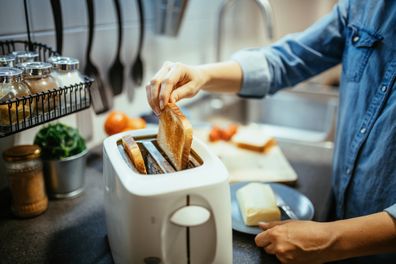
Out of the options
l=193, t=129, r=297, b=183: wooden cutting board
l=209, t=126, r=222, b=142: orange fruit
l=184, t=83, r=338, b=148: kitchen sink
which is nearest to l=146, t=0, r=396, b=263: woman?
l=193, t=129, r=297, b=183: wooden cutting board

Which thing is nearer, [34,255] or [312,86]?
[34,255]

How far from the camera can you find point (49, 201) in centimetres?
85

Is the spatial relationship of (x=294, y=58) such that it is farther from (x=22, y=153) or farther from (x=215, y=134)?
(x=22, y=153)

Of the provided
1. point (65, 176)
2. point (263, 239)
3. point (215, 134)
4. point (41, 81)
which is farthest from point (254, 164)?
point (41, 81)

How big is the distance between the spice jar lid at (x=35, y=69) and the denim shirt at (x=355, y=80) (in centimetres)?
50

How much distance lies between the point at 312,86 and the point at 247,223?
61.1 inches

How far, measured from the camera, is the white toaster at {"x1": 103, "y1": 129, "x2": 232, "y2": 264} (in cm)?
51

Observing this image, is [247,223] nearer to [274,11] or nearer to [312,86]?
[312,86]

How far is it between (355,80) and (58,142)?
70 cm

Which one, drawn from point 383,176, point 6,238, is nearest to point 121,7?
point 6,238

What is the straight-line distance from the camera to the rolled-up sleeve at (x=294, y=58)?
3.16 feet

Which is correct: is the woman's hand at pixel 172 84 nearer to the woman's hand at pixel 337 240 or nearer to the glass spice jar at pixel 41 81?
the glass spice jar at pixel 41 81

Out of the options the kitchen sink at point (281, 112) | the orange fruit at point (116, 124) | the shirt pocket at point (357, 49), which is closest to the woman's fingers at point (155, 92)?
the orange fruit at point (116, 124)

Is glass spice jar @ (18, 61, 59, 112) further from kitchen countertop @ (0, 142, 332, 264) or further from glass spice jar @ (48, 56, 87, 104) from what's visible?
kitchen countertop @ (0, 142, 332, 264)
